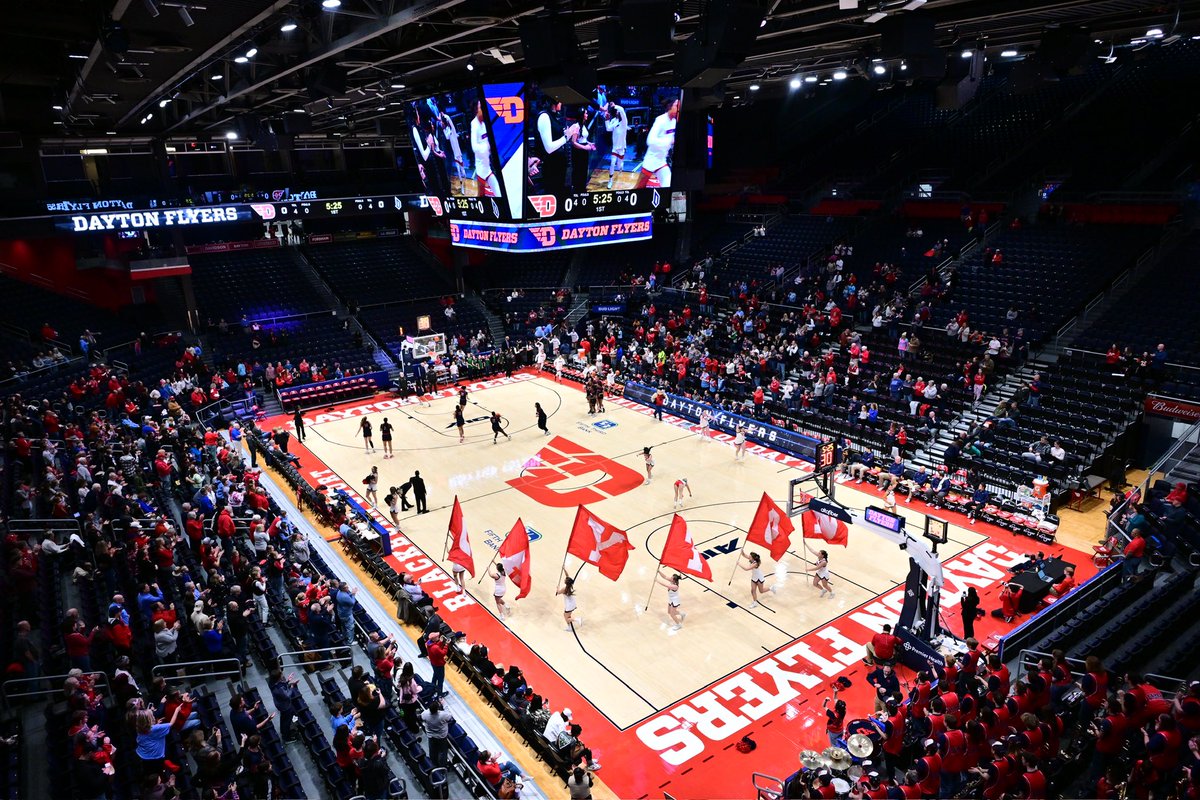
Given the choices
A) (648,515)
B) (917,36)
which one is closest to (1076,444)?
(648,515)

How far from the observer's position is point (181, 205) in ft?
115

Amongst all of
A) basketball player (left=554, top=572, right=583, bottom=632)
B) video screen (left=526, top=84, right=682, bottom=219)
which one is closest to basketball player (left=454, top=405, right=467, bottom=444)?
video screen (left=526, top=84, right=682, bottom=219)

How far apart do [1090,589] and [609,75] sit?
65.3 ft

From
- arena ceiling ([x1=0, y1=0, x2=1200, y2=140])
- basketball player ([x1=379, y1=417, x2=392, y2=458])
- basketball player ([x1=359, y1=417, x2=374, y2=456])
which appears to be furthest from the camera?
basketball player ([x1=359, y1=417, x2=374, y2=456])

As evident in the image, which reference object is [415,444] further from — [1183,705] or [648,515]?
[1183,705]

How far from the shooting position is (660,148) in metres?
26.0

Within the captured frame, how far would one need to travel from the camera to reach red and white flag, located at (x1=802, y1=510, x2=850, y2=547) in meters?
17.6

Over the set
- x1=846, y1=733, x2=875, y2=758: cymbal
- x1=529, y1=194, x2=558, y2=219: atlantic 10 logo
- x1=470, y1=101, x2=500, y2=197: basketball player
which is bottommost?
x1=846, y1=733, x2=875, y2=758: cymbal

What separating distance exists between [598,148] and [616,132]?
30.5 inches

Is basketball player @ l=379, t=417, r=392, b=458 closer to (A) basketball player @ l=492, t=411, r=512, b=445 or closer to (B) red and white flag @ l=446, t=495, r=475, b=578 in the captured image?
(A) basketball player @ l=492, t=411, r=512, b=445

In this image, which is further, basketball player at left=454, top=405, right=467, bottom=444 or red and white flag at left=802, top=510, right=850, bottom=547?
basketball player at left=454, top=405, right=467, bottom=444

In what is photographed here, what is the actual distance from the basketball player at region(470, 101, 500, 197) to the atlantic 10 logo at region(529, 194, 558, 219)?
1348 mm

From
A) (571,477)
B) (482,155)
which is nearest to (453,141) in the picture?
(482,155)

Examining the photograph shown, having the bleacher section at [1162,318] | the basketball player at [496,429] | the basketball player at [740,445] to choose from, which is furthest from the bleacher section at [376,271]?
the bleacher section at [1162,318]
